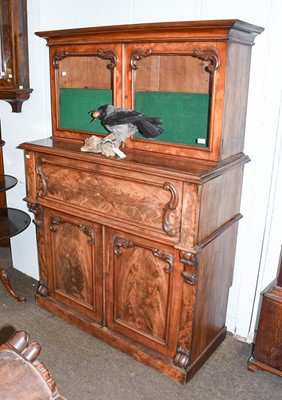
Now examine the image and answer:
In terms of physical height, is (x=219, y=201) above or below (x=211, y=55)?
below

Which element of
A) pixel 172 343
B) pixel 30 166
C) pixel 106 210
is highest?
pixel 30 166

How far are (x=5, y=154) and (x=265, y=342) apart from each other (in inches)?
84.8

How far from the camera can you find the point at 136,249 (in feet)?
7.01

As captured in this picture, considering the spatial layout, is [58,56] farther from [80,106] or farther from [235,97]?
[235,97]

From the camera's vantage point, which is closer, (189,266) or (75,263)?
(189,266)

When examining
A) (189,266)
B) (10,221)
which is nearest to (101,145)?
(189,266)

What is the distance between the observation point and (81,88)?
254 cm

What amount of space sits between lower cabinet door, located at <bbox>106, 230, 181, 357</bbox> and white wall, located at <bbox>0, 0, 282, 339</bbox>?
543mm

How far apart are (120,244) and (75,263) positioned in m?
0.43

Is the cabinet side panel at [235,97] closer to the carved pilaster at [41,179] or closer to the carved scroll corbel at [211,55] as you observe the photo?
the carved scroll corbel at [211,55]

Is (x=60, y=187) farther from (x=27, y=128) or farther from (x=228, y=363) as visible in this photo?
(x=228, y=363)

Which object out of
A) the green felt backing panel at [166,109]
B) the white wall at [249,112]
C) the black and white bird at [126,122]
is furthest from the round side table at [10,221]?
the black and white bird at [126,122]

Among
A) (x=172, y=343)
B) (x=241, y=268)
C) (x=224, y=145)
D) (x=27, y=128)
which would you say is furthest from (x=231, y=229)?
(x=27, y=128)

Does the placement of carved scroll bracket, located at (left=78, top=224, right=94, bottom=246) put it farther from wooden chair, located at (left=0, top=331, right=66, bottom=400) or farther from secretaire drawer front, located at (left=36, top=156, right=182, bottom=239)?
wooden chair, located at (left=0, top=331, right=66, bottom=400)
